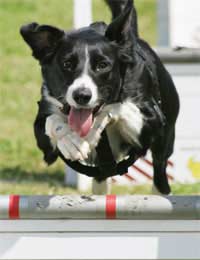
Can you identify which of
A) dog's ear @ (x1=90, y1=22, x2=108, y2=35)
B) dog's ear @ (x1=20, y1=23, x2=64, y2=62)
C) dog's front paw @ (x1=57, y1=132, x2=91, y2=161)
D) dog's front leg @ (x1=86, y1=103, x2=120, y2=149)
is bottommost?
dog's front paw @ (x1=57, y1=132, x2=91, y2=161)

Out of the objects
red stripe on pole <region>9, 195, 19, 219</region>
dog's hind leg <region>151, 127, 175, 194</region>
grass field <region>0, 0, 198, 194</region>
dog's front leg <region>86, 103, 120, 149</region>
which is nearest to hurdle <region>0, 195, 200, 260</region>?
red stripe on pole <region>9, 195, 19, 219</region>

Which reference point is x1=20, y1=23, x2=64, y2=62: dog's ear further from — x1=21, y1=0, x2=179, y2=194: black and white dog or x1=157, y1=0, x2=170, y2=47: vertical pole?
x1=157, y1=0, x2=170, y2=47: vertical pole

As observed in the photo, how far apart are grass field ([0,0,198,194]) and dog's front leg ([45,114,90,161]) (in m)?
1.64

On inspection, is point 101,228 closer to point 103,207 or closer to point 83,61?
point 103,207

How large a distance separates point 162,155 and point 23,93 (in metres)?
5.80

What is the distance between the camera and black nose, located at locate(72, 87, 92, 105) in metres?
4.32

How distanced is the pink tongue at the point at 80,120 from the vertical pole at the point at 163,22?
3.60 meters

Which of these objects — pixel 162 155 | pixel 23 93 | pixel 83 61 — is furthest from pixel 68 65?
pixel 23 93

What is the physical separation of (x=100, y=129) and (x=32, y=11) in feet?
33.1

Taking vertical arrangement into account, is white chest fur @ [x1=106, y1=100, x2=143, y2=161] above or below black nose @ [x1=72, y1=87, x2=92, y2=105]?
below

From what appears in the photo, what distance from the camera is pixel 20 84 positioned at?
1144 cm

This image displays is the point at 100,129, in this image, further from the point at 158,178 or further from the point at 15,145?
the point at 15,145

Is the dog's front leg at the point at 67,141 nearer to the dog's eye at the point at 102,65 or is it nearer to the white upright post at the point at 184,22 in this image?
the dog's eye at the point at 102,65

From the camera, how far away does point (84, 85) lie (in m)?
4.34
